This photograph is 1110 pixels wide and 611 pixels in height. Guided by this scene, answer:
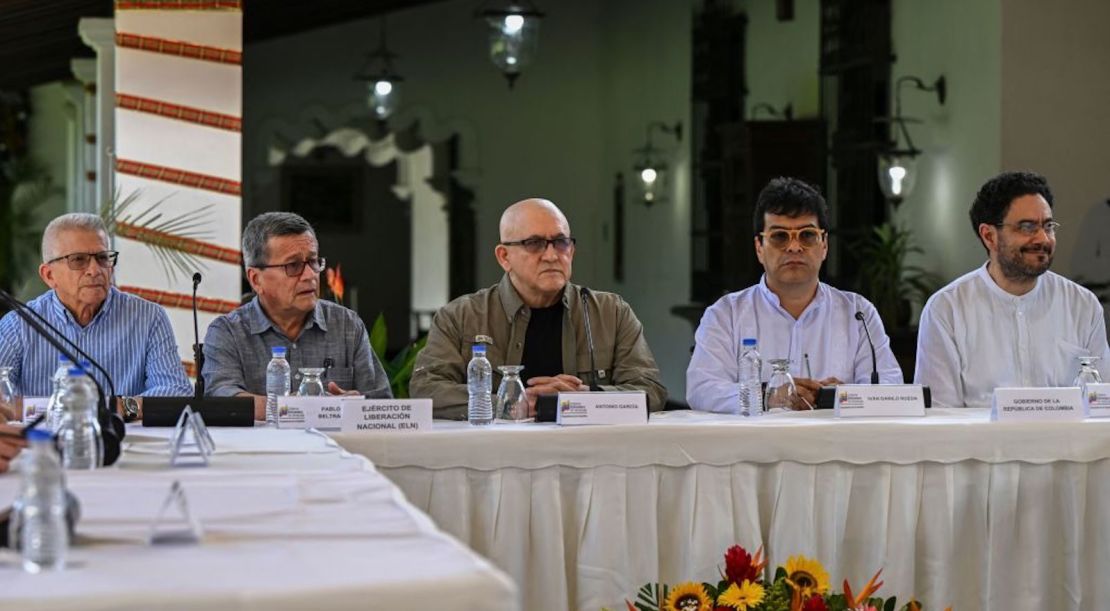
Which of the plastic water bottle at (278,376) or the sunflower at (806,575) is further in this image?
the plastic water bottle at (278,376)

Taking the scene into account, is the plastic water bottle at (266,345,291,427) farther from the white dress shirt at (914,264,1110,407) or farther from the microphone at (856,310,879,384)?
the white dress shirt at (914,264,1110,407)

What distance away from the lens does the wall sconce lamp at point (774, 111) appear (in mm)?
9781

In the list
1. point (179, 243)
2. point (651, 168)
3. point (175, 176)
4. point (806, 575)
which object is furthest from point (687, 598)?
point (651, 168)

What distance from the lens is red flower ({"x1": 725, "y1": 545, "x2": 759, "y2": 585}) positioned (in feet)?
9.48

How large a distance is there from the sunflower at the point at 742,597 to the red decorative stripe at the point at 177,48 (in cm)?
431

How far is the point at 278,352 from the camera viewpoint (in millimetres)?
3660

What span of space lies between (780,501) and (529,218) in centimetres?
114

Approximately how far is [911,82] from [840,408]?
5.08m

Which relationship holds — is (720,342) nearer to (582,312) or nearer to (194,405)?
(582,312)

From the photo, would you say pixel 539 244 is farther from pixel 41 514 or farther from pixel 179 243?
pixel 179 243

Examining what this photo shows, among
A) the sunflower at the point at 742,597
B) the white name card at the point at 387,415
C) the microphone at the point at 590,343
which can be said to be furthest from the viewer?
the microphone at the point at 590,343

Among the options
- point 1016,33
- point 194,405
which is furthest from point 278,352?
point 1016,33

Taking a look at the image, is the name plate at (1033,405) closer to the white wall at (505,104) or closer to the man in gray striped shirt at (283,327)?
the man in gray striped shirt at (283,327)

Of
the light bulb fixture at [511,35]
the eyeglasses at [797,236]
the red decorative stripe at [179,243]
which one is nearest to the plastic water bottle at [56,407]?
the eyeglasses at [797,236]
